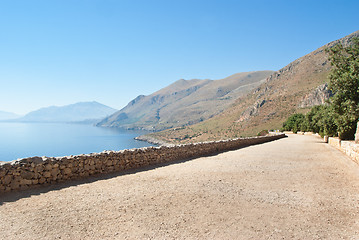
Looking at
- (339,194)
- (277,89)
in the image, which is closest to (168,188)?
(339,194)

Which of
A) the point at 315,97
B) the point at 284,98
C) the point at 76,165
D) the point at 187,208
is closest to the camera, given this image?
the point at 187,208

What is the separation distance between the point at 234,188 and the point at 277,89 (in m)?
98.1

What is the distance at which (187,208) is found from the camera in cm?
576

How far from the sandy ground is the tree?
8754 mm

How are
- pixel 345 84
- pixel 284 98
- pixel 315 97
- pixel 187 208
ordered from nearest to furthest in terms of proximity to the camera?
pixel 187 208 < pixel 345 84 < pixel 315 97 < pixel 284 98

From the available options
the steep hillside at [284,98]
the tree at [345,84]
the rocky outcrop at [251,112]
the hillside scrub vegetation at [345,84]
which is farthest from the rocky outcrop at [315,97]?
the tree at [345,84]

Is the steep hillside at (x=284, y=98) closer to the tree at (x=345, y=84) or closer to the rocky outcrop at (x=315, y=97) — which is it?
the rocky outcrop at (x=315, y=97)

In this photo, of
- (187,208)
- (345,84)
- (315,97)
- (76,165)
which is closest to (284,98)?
(315,97)

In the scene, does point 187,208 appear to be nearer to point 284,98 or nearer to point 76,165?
point 76,165

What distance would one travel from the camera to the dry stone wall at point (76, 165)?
692 centimetres

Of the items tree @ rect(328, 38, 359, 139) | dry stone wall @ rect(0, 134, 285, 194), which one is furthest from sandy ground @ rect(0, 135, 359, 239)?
tree @ rect(328, 38, 359, 139)

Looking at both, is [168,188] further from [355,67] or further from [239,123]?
[239,123]

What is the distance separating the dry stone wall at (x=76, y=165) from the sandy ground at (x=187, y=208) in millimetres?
473

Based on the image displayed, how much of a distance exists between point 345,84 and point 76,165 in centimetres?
1642
